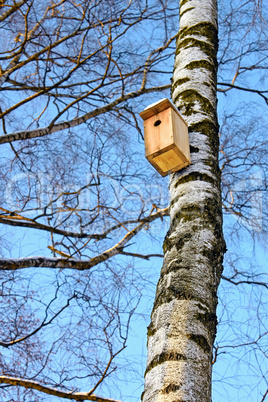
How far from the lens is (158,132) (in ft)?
7.43

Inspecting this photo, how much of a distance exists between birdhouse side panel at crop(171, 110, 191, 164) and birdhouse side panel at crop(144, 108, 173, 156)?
0.07ft

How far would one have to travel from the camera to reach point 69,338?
10.6 feet

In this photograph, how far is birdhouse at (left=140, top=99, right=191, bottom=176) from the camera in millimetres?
1977

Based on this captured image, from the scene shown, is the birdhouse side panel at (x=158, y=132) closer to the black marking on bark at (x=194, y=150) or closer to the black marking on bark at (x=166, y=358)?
the black marking on bark at (x=194, y=150)

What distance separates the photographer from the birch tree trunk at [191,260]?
1.34 metres

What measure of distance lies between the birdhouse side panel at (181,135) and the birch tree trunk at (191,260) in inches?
1.6

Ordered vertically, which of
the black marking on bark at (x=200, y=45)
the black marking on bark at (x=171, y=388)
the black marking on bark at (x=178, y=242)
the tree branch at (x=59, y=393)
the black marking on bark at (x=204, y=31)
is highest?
the black marking on bark at (x=204, y=31)

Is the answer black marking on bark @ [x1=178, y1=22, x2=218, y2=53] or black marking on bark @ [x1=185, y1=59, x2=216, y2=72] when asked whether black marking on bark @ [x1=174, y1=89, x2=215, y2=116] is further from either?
black marking on bark @ [x1=178, y1=22, x2=218, y2=53]

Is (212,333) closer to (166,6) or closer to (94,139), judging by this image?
(94,139)

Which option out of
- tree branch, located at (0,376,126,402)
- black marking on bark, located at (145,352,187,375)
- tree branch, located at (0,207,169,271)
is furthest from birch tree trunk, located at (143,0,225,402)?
tree branch, located at (0,376,126,402)

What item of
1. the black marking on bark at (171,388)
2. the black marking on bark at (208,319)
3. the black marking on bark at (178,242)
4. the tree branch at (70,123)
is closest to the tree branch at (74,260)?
the tree branch at (70,123)

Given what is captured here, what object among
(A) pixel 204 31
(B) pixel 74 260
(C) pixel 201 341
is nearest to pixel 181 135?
(A) pixel 204 31

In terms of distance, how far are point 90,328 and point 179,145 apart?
1763 millimetres

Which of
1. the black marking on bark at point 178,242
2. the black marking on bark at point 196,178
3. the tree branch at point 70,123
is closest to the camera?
the black marking on bark at point 178,242
